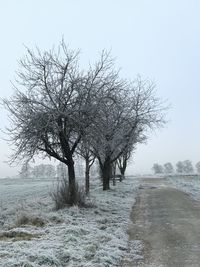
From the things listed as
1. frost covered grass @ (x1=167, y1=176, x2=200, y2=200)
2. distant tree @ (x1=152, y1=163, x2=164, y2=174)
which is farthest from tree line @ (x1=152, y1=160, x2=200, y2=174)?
frost covered grass @ (x1=167, y1=176, x2=200, y2=200)

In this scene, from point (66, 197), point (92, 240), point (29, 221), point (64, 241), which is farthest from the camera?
point (66, 197)

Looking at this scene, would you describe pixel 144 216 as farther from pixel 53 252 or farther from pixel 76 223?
pixel 53 252

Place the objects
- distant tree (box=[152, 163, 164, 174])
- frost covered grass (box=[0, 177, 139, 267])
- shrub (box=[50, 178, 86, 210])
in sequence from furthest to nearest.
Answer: distant tree (box=[152, 163, 164, 174]), shrub (box=[50, 178, 86, 210]), frost covered grass (box=[0, 177, 139, 267])

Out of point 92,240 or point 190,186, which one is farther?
point 190,186

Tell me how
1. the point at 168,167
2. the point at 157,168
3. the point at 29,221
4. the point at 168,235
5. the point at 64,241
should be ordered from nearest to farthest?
1. the point at 64,241
2. the point at 168,235
3. the point at 29,221
4. the point at 157,168
5. the point at 168,167

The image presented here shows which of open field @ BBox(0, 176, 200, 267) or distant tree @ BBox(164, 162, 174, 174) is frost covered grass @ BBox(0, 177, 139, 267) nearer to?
open field @ BBox(0, 176, 200, 267)

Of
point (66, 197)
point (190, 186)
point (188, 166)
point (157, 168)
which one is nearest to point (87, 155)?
point (66, 197)

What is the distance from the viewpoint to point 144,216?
1655 centimetres

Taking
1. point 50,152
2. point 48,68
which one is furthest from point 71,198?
point 48,68

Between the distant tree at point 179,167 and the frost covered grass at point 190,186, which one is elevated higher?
the distant tree at point 179,167

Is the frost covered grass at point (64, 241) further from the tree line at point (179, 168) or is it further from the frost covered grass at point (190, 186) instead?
the tree line at point (179, 168)

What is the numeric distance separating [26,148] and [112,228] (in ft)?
24.9

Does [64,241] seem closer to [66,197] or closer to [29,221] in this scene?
[29,221]

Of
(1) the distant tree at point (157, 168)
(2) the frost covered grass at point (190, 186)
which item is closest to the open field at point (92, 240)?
(2) the frost covered grass at point (190, 186)
